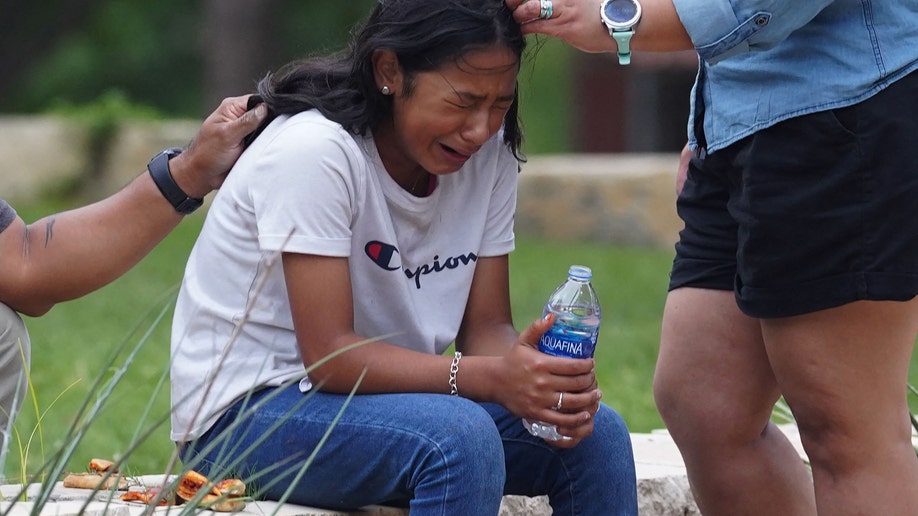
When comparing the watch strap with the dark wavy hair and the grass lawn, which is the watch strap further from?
the grass lawn

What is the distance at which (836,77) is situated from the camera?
2383 mm

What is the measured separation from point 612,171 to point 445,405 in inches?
366

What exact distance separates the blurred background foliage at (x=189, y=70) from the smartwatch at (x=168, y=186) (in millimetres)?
13953

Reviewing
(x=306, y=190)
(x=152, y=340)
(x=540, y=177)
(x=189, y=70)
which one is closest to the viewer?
(x=306, y=190)

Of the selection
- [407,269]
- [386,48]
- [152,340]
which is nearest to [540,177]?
[152,340]

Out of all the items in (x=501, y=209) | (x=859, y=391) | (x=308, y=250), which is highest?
(x=308, y=250)

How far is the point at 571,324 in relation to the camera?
2539 mm

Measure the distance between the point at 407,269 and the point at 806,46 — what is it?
95cm

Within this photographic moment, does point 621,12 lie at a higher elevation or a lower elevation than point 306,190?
higher

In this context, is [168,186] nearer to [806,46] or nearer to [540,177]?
[806,46]

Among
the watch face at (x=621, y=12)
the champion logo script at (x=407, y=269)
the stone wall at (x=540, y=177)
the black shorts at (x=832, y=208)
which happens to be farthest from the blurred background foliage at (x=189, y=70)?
the black shorts at (x=832, y=208)

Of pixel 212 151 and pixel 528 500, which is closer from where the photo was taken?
pixel 212 151

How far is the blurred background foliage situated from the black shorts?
14.6 meters

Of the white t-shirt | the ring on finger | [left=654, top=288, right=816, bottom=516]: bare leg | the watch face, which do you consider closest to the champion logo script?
the white t-shirt
